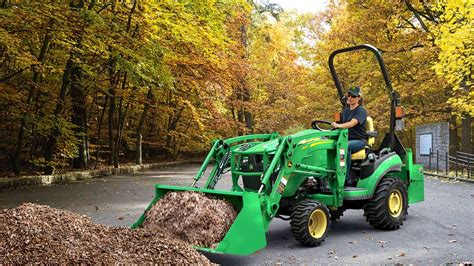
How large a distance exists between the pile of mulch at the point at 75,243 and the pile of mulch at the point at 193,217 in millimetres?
289

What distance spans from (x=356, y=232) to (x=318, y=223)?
126cm

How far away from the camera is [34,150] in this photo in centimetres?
1738

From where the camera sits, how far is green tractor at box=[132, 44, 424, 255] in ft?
16.4

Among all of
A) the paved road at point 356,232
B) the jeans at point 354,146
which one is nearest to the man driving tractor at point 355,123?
the jeans at point 354,146

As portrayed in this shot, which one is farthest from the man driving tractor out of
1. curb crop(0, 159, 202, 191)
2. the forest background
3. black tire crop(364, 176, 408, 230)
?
curb crop(0, 159, 202, 191)

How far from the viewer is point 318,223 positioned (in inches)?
230

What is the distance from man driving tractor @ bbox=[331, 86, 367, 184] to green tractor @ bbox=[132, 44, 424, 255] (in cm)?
12

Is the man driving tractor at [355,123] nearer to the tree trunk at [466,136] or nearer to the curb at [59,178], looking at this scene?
the curb at [59,178]

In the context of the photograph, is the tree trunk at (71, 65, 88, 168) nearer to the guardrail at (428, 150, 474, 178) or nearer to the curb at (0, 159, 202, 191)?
the curb at (0, 159, 202, 191)

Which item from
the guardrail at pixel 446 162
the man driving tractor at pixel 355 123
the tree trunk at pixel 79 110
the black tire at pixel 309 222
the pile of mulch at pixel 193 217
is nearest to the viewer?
the pile of mulch at pixel 193 217

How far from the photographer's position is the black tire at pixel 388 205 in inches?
265

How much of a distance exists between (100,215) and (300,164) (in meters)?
4.22

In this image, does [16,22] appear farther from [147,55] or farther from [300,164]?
[300,164]

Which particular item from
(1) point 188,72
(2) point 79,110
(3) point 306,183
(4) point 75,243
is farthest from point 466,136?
(4) point 75,243
